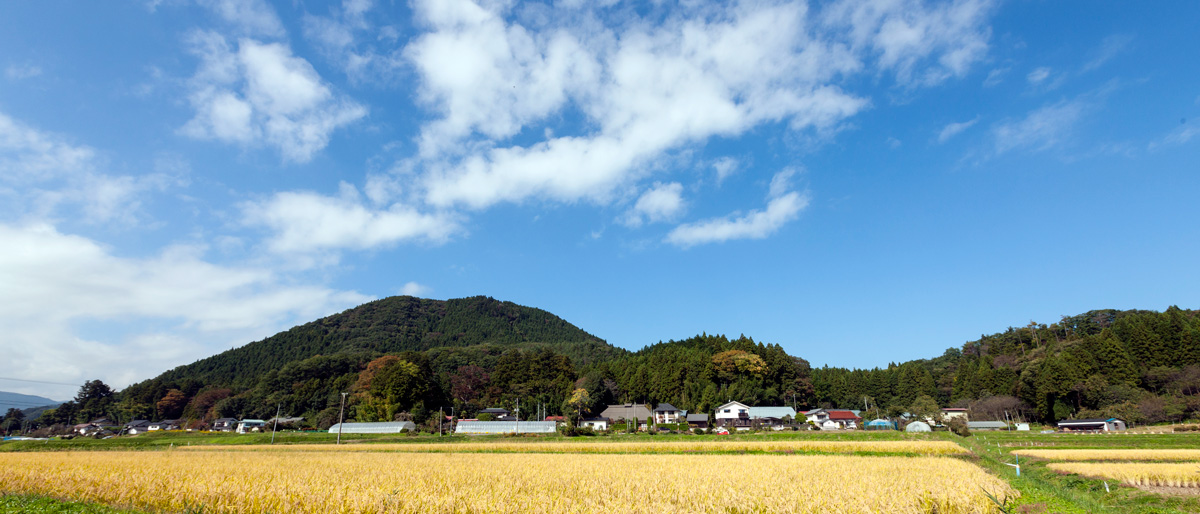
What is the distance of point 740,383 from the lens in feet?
289

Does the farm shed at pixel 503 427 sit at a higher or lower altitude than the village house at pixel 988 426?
higher

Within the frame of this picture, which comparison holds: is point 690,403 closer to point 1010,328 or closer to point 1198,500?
point 1198,500

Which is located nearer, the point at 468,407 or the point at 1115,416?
the point at 1115,416

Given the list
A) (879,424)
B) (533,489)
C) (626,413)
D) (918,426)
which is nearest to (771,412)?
(879,424)

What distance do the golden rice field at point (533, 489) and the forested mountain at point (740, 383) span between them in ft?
214

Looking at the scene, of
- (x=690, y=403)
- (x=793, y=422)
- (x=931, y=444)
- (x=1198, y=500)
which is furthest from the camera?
(x=690, y=403)

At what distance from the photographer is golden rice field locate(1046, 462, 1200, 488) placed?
742 inches

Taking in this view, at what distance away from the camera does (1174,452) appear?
27109 millimetres

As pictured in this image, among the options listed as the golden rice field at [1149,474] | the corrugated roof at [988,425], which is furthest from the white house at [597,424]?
the golden rice field at [1149,474]

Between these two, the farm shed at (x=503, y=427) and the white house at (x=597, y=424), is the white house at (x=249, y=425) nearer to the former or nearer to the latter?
the farm shed at (x=503, y=427)

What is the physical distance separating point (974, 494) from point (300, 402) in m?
113

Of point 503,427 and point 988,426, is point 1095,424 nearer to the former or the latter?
point 988,426

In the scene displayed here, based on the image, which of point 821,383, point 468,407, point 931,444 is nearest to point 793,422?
point 821,383

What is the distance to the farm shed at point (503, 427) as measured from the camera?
210 feet
